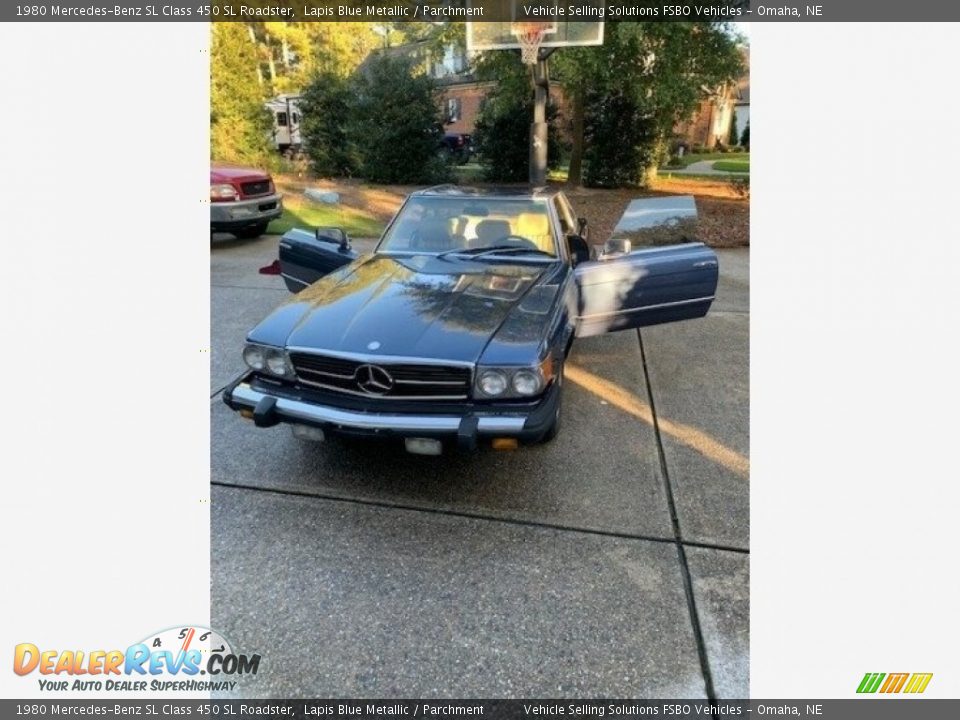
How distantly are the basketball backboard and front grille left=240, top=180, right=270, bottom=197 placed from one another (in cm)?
468

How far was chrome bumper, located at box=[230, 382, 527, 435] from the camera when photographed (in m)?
2.87

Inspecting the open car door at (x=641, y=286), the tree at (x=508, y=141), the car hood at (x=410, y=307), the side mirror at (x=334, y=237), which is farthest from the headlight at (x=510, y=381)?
the tree at (x=508, y=141)

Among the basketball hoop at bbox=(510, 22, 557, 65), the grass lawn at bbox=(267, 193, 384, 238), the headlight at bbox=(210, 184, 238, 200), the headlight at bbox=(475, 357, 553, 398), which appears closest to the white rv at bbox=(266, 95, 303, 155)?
the grass lawn at bbox=(267, 193, 384, 238)

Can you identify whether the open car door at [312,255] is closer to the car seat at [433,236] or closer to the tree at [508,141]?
the car seat at [433,236]

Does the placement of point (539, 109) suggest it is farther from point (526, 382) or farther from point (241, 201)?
point (526, 382)

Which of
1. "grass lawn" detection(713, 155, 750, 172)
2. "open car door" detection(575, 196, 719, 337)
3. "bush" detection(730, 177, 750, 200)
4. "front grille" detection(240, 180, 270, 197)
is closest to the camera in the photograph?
"open car door" detection(575, 196, 719, 337)

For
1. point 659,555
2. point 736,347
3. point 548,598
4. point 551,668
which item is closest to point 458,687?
point 551,668

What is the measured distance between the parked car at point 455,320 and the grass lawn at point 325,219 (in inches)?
278

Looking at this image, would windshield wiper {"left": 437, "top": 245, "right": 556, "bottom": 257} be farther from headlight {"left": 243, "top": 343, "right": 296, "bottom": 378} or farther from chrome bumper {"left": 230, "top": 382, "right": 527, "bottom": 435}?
chrome bumper {"left": 230, "top": 382, "right": 527, "bottom": 435}

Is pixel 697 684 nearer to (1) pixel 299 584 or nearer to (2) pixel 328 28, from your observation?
(1) pixel 299 584

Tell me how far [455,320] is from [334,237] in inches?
81.7

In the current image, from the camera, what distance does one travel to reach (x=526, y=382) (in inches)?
115

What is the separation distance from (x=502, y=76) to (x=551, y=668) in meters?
11.6

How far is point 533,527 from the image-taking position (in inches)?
118
